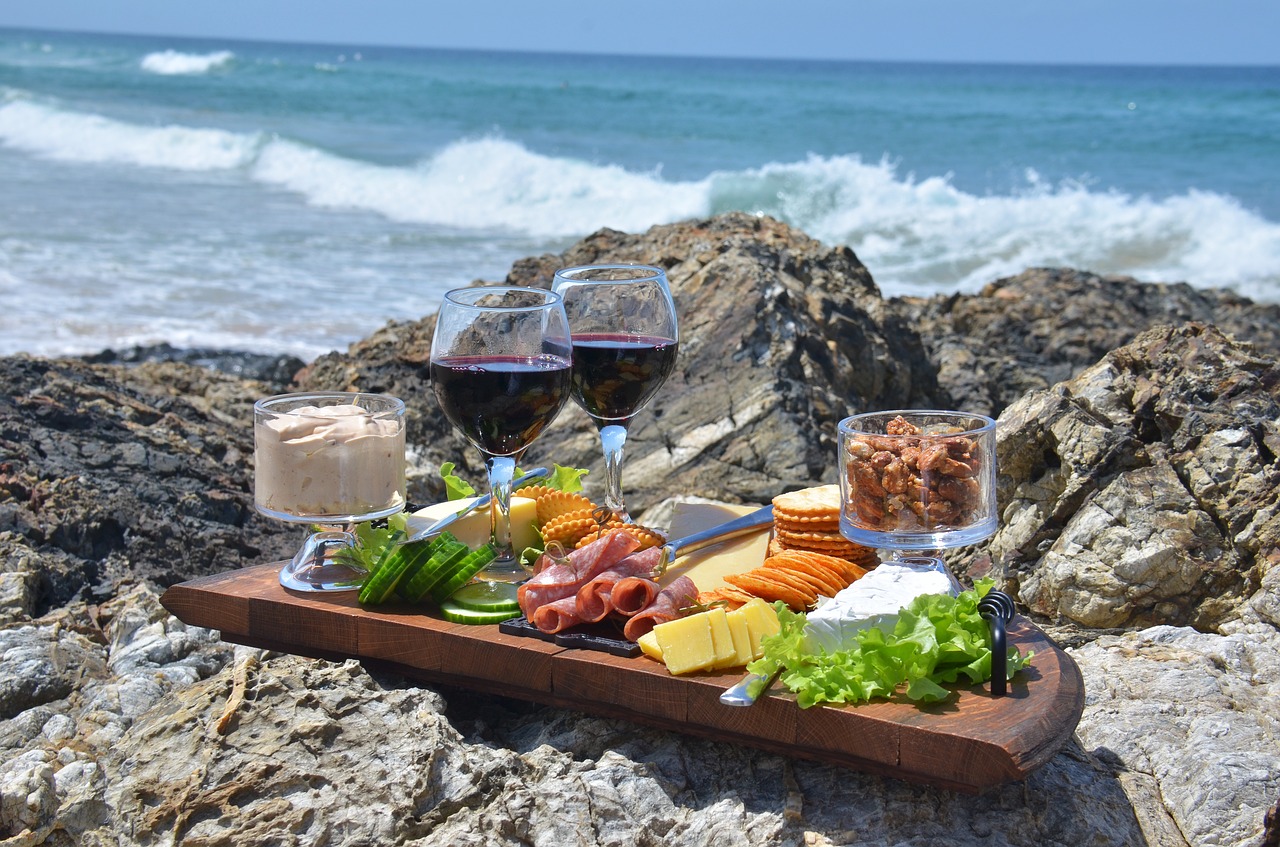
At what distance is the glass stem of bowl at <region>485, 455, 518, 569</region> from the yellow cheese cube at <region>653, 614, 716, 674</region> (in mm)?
679

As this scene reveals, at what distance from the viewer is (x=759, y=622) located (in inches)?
101

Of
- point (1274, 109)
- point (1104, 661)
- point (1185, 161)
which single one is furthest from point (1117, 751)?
point (1274, 109)

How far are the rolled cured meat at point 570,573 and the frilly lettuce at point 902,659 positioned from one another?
1.61 ft

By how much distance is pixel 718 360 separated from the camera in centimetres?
515

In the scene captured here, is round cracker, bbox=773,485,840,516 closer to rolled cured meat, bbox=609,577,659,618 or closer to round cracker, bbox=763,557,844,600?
round cracker, bbox=763,557,844,600

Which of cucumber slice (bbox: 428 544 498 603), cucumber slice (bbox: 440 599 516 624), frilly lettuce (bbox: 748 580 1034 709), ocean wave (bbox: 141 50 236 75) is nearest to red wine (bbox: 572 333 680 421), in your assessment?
cucumber slice (bbox: 428 544 498 603)

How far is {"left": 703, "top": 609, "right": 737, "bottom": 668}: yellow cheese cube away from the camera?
2496 millimetres

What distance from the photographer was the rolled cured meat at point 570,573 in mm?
2752

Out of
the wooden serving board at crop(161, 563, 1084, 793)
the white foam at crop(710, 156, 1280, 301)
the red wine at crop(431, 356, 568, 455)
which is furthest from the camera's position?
the white foam at crop(710, 156, 1280, 301)

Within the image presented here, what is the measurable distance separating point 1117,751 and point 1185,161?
1351 inches

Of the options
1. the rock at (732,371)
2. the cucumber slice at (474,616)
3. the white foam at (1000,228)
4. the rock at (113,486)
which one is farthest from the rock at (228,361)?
the white foam at (1000,228)

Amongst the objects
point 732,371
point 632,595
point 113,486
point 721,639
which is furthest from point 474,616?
point 732,371

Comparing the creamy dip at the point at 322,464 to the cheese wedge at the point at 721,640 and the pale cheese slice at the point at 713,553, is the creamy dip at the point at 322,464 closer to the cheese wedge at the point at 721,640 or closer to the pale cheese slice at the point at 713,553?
the pale cheese slice at the point at 713,553

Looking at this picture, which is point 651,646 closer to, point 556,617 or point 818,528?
point 556,617
